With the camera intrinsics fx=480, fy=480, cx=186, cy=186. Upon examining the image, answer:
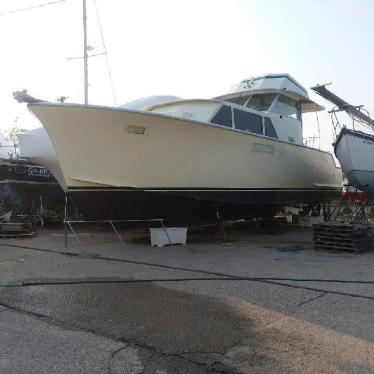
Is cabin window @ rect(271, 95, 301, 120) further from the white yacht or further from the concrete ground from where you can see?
the concrete ground

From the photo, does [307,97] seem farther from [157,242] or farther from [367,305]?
[367,305]

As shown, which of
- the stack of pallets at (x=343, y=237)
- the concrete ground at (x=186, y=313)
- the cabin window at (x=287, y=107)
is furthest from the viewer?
the cabin window at (x=287, y=107)

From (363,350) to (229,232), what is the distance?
9193 mm

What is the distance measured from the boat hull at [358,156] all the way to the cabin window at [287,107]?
1744 millimetres

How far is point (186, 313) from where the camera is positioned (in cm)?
487

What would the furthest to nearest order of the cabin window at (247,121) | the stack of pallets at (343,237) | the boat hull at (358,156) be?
the boat hull at (358,156)
the cabin window at (247,121)
the stack of pallets at (343,237)

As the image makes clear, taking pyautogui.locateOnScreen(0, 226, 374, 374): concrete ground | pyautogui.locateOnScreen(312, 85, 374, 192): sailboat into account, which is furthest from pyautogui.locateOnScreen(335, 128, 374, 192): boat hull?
pyautogui.locateOnScreen(0, 226, 374, 374): concrete ground

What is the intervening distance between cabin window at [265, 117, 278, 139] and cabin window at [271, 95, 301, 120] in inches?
40.5

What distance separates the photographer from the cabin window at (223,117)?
10469 millimetres

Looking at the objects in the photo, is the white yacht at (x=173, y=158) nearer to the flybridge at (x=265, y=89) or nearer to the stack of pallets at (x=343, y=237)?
the flybridge at (x=265, y=89)

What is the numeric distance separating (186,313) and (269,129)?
26.1 ft

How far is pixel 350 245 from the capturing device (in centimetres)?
905

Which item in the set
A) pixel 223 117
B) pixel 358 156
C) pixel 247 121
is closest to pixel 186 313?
pixel 223 117

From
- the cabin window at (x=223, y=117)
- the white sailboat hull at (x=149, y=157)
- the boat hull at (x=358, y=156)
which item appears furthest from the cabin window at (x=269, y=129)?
the boat hull at (x=358, y=156)
